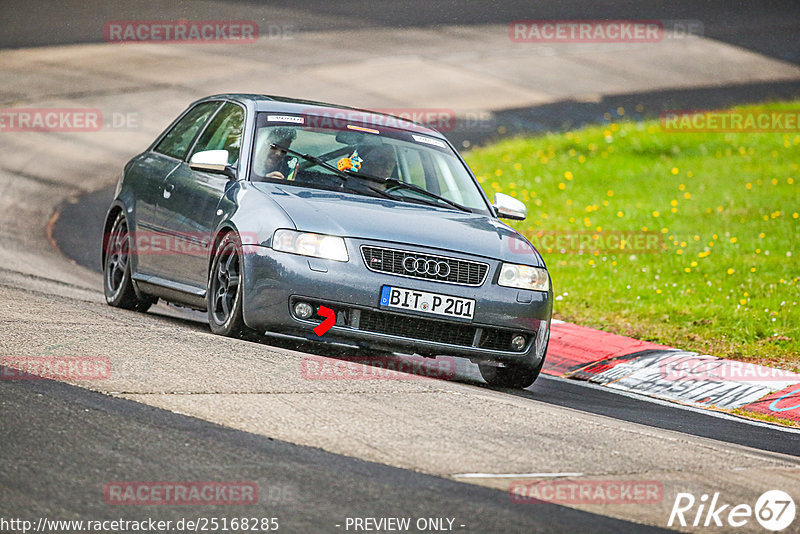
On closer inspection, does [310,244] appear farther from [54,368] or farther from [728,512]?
[728,512]

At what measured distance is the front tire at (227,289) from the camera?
26.5 ft

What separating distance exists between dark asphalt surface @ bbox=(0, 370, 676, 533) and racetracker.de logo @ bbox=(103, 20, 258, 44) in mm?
22466

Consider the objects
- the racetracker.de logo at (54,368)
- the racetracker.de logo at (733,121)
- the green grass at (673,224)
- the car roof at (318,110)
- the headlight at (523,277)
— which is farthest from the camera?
the racetracker.de logo at (733,121)

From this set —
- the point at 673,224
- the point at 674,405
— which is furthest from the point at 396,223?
the point at 673,224

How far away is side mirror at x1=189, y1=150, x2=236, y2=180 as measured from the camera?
8.68 m

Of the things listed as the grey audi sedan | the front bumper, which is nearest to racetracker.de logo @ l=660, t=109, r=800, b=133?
the grey audi sedan

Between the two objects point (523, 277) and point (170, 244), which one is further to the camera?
point (170, 244)

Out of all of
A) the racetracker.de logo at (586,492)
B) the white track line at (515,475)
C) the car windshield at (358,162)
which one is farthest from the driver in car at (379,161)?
the racetracker.de logo at (586,492)

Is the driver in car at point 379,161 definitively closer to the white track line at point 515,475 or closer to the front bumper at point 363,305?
the front bumper at point 363,305

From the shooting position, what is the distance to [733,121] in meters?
23.8

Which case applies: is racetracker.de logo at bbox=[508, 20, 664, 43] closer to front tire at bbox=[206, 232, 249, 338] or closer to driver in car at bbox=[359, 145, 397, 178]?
driver in car at bbox=[359, 145, 397, 178]

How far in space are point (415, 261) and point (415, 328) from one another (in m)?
0.40

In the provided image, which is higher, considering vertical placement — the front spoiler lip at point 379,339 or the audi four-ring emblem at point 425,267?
the audi four-ring emblem at point 425,267

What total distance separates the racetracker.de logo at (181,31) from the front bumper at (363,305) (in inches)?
805
